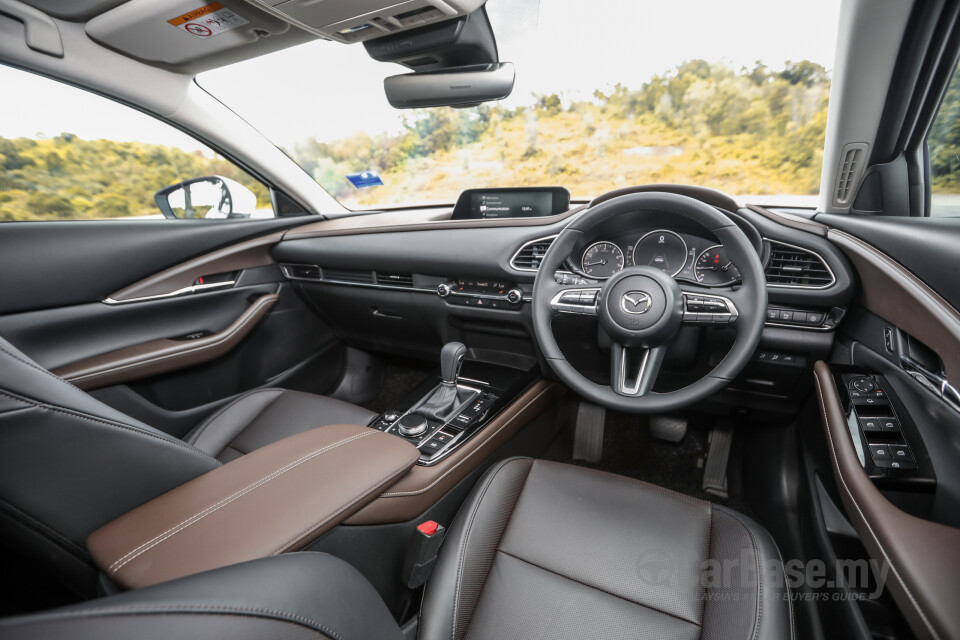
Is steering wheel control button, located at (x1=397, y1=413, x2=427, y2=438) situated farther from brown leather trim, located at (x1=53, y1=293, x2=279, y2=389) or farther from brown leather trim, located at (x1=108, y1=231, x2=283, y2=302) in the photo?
brown leather trim, located at (x1=108, y1=231, x2=283, y2=302)

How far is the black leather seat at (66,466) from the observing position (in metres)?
0.68

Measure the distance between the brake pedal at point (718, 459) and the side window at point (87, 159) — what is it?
2.49 m

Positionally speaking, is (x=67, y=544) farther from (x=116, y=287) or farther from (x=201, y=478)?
(x=116, y=287)

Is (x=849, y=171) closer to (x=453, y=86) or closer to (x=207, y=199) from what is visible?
(x=453, y=86)

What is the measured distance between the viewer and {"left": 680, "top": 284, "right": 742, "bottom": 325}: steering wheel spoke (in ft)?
4.27

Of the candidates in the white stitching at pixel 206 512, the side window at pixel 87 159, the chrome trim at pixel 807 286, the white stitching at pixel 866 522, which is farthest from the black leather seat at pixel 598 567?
the side window at pixel 87 159

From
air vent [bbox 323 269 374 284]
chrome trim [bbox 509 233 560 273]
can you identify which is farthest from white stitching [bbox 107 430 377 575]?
air vent [bbox 323 269 374 284]

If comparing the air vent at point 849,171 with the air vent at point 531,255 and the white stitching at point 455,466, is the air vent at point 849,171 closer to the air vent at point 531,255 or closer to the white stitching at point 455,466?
the air vent at point 531,255

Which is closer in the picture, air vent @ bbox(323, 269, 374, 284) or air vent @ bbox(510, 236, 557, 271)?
air vent @ bbox(510, 236, 557, 271)

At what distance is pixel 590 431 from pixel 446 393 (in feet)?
2.39

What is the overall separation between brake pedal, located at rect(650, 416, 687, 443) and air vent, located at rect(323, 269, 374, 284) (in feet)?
4.54

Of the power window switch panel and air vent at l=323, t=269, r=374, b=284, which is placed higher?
air vent at l=323, t=269, r=374, b=284

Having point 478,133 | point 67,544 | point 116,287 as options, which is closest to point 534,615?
point 67,544

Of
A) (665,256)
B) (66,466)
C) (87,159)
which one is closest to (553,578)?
→ (66,466)
